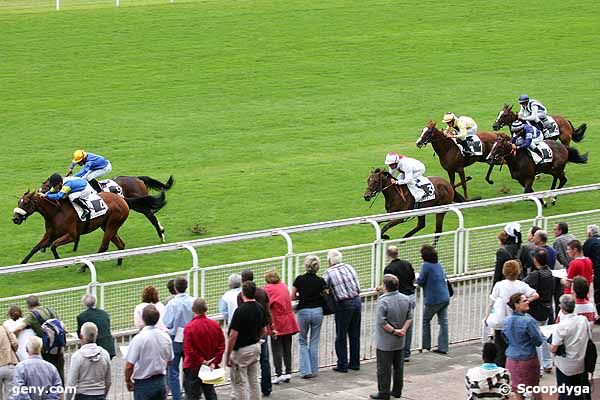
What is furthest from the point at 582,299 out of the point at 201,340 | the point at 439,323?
the point at 201,340

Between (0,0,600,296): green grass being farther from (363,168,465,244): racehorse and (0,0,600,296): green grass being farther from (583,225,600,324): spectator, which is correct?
(583,225,600,324): spectator

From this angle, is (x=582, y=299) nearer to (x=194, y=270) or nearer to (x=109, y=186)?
(x=194, y=270)

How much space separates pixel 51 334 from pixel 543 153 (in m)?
12.2

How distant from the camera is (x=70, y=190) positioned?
1806 cm

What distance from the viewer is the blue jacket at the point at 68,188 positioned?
59.1ft

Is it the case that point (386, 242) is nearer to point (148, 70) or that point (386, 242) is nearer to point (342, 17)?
point (148, 70)

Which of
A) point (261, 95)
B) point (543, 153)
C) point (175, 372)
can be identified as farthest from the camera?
point (261, 95)

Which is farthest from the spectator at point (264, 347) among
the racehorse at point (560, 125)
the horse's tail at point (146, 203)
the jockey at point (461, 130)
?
the racehorse at point (560, 125)

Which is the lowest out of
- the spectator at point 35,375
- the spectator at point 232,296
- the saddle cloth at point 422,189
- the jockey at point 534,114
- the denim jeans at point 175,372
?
the denim jeans at point 175,372

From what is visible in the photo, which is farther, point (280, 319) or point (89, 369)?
point (280, 319)

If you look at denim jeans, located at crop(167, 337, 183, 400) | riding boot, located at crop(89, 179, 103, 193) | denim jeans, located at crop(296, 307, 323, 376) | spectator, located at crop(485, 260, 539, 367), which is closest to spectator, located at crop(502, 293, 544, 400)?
spectator, located at crop(485, 260, 539, 367)

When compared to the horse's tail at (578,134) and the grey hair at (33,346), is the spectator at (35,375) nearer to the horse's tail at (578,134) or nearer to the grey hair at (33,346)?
the grey hair at (33,346)

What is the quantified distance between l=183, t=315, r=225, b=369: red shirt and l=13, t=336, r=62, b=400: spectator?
1324 mm

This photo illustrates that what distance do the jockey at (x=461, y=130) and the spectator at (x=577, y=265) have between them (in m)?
8.99
